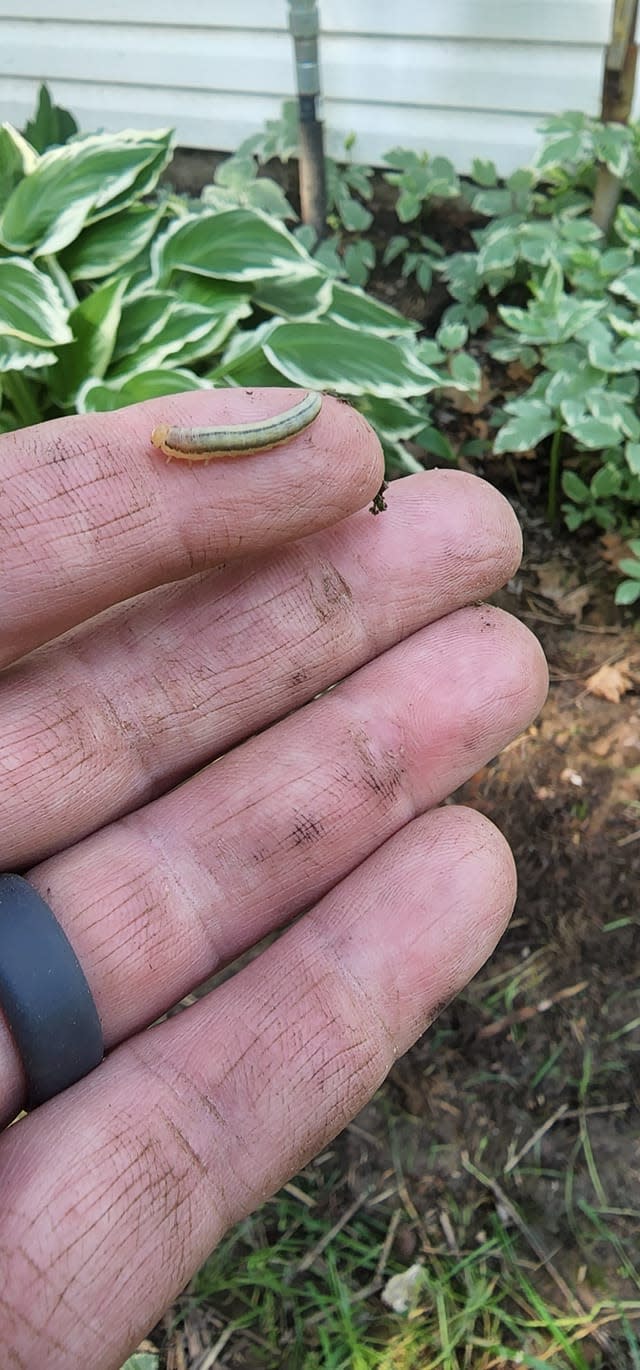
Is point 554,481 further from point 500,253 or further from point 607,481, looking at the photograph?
point 500,253

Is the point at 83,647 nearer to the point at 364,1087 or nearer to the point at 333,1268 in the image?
the point at 364,1087

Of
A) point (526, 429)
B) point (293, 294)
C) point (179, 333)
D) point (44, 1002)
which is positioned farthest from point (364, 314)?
point (44, 1002)

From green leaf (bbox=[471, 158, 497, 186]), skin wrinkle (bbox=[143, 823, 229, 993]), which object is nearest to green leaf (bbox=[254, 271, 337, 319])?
green leaf (bbox=[471, 158, 497, 186])

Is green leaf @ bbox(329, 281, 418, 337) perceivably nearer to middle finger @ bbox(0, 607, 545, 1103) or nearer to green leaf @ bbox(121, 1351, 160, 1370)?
middle finger @ bbox(0, 607, 545, 1103)

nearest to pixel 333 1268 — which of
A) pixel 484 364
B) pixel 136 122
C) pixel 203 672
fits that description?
pixel 203 672

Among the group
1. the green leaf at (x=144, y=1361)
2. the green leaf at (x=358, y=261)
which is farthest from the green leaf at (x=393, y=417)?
the green leaf at (x=144, y=1361)

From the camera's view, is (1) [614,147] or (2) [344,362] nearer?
(2) [344,362]

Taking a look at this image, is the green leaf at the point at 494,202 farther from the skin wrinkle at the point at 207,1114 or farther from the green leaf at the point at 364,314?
the skin wrinkle at the point at 207,1114
